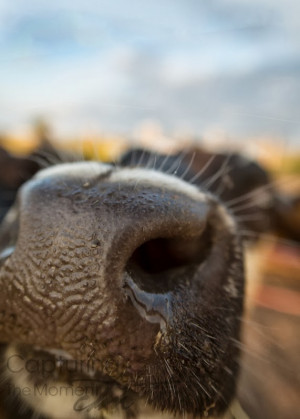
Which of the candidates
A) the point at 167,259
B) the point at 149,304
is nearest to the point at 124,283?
the point at 149,304

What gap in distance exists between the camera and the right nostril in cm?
112

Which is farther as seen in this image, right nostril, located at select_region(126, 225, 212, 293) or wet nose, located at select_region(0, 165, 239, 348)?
right nostril, located at select_region(126, 225, 212, 293)

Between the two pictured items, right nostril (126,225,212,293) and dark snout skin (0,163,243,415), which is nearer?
dark snout skin (0,163,243,415)

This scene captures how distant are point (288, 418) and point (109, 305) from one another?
4.36 ft

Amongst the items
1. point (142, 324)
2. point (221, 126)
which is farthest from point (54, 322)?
point (221, 126)

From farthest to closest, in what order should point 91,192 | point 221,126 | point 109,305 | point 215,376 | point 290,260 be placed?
point 290,260, point 221,126, point 215,376, point 91,192, point 109,305

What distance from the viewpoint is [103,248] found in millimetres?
1009

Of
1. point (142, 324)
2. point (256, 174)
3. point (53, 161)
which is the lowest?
point (142, 324)

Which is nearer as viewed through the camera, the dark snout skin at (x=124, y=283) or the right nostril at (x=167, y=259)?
the dark snout skin at (x=124, y=283)

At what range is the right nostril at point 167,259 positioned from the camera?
1120 millimetres

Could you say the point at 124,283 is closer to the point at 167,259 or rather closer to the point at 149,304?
the point at 149,304

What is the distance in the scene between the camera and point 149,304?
1039 millimetres

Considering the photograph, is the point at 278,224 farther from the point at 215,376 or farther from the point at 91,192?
the point at 91,192

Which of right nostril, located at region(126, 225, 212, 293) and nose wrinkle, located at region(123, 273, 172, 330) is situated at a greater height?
right nostril, located at region(126, 225, 212, 293)
